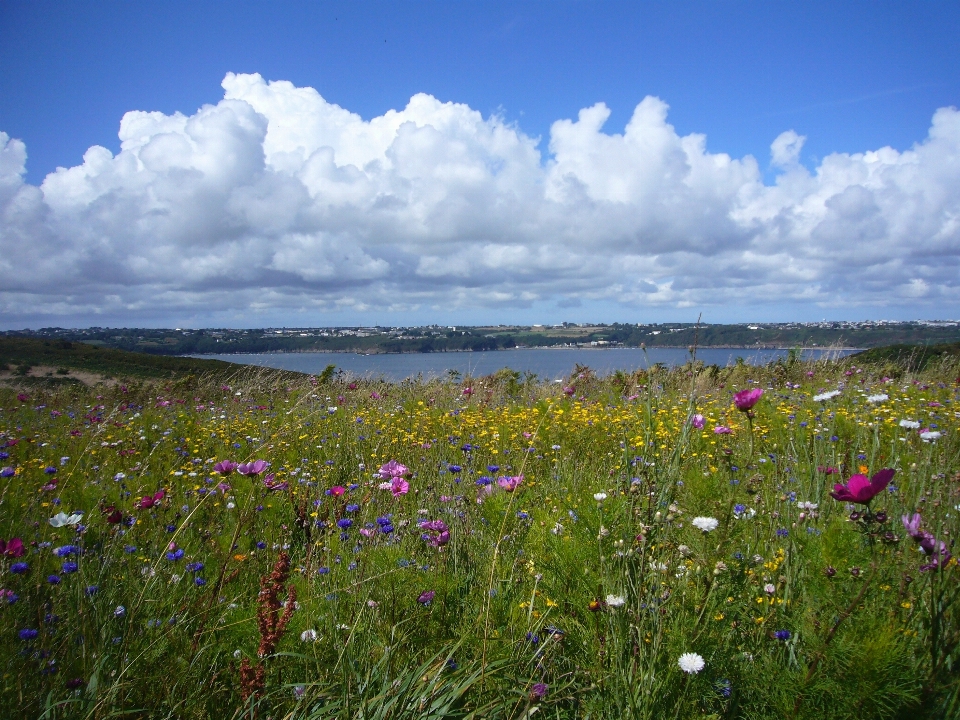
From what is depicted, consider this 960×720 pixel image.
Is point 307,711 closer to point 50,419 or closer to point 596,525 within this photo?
point 596,525

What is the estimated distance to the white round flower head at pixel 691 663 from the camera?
1424 mm

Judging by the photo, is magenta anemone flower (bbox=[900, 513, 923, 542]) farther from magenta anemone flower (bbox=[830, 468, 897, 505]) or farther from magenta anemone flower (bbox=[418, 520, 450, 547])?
magenta anemone flower (bbox=[418, 520, 450, 547])

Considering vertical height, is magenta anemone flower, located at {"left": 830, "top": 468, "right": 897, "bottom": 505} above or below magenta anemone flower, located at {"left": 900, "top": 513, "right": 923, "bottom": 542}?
above

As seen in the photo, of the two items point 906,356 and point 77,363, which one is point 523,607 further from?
point 77,363

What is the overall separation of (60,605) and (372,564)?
1089 millimetres

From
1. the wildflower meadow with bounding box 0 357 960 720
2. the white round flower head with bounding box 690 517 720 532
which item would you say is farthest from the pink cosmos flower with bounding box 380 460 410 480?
the white round flower head with bounding box 690 517 720 532

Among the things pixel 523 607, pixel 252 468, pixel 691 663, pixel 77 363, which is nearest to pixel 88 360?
pixel 77 363

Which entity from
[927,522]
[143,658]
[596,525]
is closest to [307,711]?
[143,658]

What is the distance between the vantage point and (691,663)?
4.75ft

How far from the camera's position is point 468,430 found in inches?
221

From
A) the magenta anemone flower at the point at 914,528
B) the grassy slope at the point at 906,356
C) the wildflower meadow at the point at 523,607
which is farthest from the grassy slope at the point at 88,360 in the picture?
the magenta anemone flower at the point at 914,528

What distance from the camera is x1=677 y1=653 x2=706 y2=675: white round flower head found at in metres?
1.42

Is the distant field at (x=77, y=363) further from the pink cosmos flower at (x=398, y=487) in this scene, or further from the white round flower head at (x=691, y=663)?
the white round flower head at (x=691, y=663)

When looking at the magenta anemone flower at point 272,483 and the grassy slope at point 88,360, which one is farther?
the grassy slope at point 88,360
